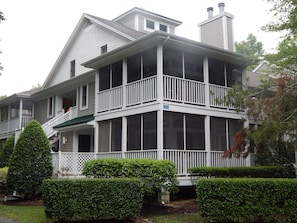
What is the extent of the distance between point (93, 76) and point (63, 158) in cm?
565

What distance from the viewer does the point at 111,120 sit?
15758 millimetres

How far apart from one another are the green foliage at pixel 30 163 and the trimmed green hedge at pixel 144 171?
11.2 ft

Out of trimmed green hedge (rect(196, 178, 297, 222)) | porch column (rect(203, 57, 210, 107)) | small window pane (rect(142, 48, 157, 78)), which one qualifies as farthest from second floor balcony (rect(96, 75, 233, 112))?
trimmed green hedge (rect(196, 178, 297, 222))

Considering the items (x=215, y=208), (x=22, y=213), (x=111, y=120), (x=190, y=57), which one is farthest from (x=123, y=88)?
(x=215, y=208)

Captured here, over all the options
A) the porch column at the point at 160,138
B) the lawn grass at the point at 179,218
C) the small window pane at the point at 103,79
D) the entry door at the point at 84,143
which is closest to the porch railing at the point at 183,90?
the porch column at the point at 160,138

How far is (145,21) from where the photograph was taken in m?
22.1

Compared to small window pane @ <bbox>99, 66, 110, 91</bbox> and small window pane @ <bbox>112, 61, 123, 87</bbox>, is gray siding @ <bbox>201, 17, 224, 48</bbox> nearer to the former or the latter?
small window pane @ <bbox>112, 61, 123, 87</bbox>

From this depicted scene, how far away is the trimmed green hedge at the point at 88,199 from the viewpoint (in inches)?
340

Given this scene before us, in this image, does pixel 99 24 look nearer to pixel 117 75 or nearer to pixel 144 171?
pixel 117 75

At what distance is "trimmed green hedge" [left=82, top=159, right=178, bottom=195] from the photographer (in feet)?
35.0

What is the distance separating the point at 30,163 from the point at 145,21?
42.2 ft

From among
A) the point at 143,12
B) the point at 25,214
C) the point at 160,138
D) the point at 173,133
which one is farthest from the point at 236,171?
the point at 143,12

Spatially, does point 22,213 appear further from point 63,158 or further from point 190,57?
point 190,57

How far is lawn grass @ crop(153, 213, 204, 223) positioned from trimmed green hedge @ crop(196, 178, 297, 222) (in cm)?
61
